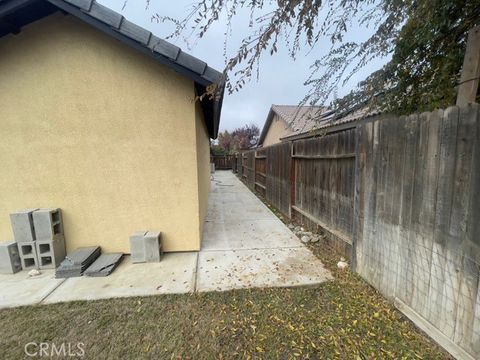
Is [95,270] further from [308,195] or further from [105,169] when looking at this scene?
[308,195]

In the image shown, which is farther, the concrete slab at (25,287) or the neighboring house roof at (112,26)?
the neighboring house roof at (112,26)

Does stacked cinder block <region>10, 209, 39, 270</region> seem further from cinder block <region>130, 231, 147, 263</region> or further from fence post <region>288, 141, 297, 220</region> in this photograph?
fence post <region>288, 141, 297, 220</region>

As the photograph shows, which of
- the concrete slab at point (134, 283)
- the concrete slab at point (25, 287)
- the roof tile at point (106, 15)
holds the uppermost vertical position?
the roof tile at point (106, 15)

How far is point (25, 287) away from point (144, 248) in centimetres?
147

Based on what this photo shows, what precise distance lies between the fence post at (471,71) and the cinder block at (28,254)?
5516mm

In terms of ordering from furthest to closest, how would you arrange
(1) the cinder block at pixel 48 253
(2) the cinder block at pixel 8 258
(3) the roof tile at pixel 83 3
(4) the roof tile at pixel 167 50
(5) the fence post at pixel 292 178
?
1. (5) the fence post at pixel 292 178
2. (1) the cinder block at pixel 48 253
3. (2) the cinder block at pixel 8 258
4. (4) the roof tile at pixel 167 50
5. (3) the roof tile at pixel 83 3

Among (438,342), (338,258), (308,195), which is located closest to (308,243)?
(338,258)

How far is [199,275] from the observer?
3223 millimetres

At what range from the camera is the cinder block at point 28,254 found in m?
3.38

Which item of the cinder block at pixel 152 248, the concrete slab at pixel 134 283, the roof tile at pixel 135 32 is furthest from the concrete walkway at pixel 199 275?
the roof tile at pixel 135 32

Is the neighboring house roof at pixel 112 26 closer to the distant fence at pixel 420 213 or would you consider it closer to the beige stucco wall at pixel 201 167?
the beige stucco wall at pixel 201 167

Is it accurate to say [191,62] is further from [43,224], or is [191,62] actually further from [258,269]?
[43,224]

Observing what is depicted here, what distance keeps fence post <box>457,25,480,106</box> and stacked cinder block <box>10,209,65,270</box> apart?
5.22m

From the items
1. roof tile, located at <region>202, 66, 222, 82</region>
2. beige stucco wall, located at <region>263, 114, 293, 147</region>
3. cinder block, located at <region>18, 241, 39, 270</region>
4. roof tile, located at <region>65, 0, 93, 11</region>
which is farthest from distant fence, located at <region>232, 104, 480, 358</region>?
beige stucco wall, located at <region>263, 114, 293, 147</region>
